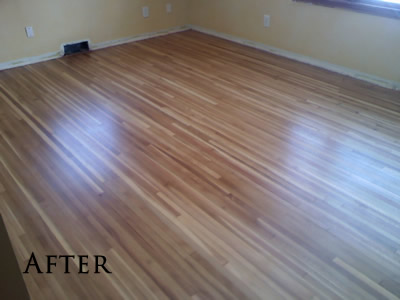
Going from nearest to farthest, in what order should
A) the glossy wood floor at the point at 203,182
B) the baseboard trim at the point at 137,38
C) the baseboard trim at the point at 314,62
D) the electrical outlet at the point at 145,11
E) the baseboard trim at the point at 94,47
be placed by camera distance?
the glossy wood floor at the point at 203,182
the baseboard trim at the point at 314,62
the baseboard trim at the point at 94,47
the baseboard trim at the point at 137,38
the electrical outlet at the point at 145,11

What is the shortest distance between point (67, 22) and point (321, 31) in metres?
2.80

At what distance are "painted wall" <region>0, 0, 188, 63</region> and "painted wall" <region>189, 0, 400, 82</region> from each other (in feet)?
3.29

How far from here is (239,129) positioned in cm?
258

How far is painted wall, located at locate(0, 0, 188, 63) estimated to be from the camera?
3.45 metres

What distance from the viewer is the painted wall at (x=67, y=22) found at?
11.3ft

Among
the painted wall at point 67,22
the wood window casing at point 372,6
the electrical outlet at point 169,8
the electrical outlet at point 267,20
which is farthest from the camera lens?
the electrical outlet at point 169,8

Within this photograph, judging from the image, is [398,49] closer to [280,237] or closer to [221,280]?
[280,237]

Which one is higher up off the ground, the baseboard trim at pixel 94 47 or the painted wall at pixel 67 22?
the painted wall at pixel 67 22

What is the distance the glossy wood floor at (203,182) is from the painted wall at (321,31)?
0.26 m

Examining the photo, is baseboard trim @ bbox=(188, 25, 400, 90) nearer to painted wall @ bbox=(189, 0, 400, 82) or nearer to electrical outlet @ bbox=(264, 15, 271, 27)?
painted wall @ bbox=(189, 0, 400, 82)

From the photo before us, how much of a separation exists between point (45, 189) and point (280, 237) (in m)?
1.34

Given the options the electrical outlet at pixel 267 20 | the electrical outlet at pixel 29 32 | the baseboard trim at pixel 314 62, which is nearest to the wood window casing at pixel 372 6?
the baseboard trim at pixel 314 62

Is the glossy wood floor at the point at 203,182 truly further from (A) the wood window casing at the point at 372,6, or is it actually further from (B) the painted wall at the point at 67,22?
(A) the wood window casing at the point at 372,6

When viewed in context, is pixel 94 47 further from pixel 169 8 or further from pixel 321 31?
pixel 321 31
